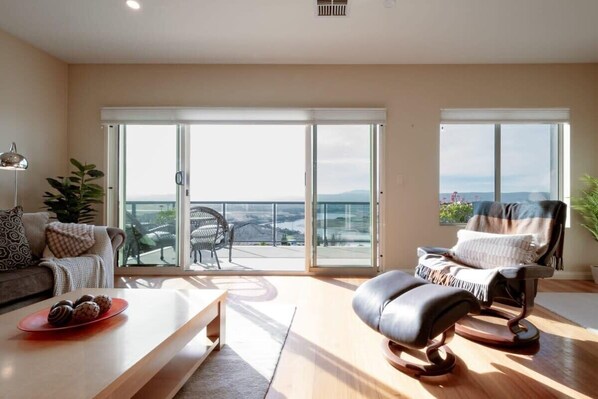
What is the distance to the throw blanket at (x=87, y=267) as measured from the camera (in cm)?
229

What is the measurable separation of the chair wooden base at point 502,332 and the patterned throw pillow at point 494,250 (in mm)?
362

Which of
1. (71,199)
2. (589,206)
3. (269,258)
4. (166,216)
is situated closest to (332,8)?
(166,216)

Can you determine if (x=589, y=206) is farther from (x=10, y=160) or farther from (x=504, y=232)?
(x=10, y=160)

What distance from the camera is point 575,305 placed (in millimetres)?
2750

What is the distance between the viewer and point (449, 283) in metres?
2.11

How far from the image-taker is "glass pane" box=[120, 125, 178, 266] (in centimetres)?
385

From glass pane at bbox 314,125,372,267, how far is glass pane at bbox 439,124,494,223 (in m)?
0.94

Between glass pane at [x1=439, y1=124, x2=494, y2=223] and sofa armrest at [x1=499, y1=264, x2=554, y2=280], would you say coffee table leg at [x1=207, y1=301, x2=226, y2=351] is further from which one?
glass pane at [x1=439, y1=124, x2=494, y2=223]

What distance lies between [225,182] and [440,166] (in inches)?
143

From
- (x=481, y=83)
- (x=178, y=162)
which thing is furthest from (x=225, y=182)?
(x=481, y=83)

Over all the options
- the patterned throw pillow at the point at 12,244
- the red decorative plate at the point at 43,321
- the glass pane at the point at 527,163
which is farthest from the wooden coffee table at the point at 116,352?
the glass pane at the point at 527,163

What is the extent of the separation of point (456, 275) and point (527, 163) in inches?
104

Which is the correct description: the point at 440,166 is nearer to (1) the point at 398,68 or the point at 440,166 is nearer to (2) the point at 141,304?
(1) the point at 398,68

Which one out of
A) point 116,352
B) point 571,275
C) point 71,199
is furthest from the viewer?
point 571,275
